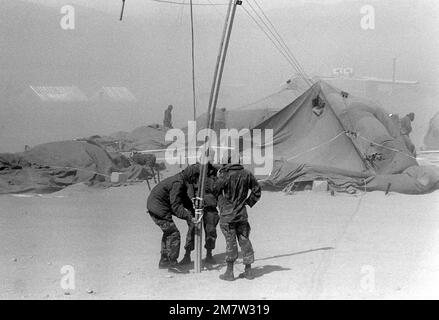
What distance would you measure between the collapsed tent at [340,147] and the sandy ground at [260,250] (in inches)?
32.4

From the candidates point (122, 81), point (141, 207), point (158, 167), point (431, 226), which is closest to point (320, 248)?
point (431, 226)

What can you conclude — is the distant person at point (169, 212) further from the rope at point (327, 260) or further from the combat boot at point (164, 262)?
the rope at point (327, 260)

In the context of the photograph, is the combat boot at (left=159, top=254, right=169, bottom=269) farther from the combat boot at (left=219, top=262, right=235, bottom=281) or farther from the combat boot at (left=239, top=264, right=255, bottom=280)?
the combat boot at (left=239, top=264, right=255, bottom=280)

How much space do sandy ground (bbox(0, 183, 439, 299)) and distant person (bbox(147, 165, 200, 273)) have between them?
190mm

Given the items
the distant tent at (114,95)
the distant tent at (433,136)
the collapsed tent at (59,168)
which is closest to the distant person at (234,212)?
the collapsed tent at (59,168)

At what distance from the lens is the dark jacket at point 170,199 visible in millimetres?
5957

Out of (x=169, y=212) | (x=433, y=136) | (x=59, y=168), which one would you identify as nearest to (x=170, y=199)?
(x=169, y=212)

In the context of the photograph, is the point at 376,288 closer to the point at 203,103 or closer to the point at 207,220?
the point at 207,220

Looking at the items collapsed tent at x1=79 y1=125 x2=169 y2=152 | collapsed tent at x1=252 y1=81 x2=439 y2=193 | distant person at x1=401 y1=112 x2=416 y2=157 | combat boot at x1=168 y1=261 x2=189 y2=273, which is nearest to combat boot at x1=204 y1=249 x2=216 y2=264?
combat boot at x1=168 y1=261 x2=189 y2=273

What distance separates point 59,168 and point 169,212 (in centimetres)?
698

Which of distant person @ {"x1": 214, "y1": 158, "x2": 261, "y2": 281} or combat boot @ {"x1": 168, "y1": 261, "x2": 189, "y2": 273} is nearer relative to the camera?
distant person @ {"x1": 214, "y1": 158, "x2": 261, "y2": 281}

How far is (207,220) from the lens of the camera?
6.43 metres

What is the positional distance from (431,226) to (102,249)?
15.7ft

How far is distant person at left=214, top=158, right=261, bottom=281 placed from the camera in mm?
5707
